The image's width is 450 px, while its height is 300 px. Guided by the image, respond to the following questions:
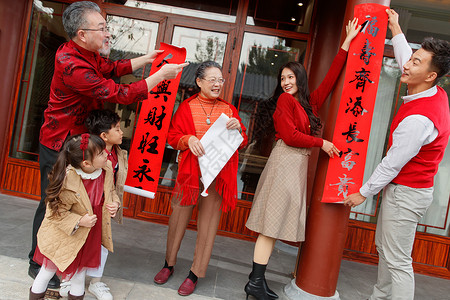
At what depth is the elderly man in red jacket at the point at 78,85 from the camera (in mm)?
2008

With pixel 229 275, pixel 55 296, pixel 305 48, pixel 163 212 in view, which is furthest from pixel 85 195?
pixel 305 48

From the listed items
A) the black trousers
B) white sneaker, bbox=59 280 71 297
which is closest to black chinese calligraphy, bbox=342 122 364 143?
the black trousers

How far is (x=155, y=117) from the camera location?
8.34ft

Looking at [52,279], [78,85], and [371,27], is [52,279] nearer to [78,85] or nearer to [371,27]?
[78,85]

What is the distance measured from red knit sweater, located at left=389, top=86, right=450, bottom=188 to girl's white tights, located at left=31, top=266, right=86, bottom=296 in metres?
2.08

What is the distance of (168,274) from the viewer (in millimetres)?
2512

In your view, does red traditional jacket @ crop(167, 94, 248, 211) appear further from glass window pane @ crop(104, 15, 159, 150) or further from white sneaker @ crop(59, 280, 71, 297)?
glass window pane @ crop(104, 15, 159, 150)

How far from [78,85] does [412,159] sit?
2.12 meters

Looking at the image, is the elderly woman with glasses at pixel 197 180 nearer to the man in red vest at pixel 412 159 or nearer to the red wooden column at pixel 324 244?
the red wooden column at pixel 324 244

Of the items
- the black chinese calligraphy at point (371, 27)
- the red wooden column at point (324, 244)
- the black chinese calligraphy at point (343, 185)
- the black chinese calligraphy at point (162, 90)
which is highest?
the black chinese calligraphy at point (371, 27)

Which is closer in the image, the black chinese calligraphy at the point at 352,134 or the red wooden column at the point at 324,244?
the black chinese calligraphy at the point at 352,134

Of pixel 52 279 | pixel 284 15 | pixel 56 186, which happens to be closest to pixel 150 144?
pixel 56 186

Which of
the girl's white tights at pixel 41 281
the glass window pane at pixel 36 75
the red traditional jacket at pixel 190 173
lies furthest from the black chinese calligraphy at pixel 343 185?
the glass window pane at pixel 36 75

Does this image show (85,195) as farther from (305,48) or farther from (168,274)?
(305,48)
